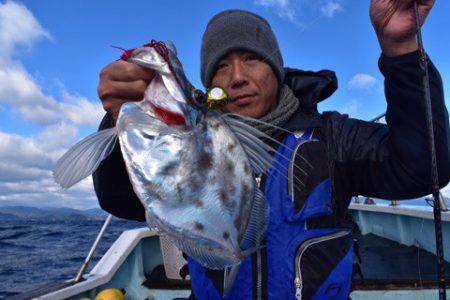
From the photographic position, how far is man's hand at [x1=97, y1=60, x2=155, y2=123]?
1.91 m

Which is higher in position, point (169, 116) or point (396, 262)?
point (169, 116)

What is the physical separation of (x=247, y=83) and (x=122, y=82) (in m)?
1.50

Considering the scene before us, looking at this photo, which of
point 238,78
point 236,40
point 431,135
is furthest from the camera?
point 236,40

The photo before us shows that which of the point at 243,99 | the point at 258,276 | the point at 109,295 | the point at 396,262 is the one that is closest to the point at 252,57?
the point at 243,99

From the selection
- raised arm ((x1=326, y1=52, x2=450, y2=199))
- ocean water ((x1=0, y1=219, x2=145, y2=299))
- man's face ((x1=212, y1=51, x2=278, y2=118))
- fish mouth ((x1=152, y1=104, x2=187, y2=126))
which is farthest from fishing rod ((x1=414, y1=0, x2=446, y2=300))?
ocean water ((x1=0, y1=219, x2=145, y2=299))

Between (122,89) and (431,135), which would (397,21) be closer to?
(431,135)

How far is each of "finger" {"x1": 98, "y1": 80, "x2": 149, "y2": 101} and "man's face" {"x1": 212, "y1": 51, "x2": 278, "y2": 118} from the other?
4.51 feet

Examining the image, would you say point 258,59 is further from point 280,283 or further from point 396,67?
point 280,283

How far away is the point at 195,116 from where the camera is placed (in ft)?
6.39

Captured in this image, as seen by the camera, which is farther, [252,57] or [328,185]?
[252,57]

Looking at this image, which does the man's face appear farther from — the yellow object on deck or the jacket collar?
the yellow object on deck

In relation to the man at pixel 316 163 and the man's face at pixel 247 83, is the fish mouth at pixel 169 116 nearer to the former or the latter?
the man at pixel 316 163

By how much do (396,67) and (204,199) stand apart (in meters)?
1.68

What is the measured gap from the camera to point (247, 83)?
320cm
